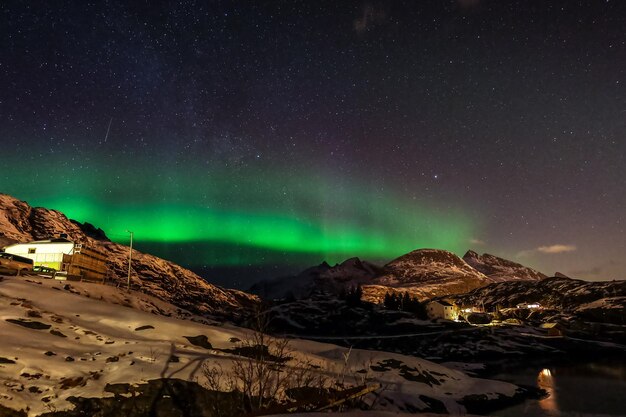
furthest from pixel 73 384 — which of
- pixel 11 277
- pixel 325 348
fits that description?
pixel 325 348

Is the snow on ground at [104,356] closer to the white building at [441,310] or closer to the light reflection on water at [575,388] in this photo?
the light reflection on water at [575,388]

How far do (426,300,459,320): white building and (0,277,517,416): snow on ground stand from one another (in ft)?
364

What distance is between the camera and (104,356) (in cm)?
2573

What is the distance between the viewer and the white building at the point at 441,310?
153 metres

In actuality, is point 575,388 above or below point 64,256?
below

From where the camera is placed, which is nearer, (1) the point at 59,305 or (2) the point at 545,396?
(1) the point at 59,305

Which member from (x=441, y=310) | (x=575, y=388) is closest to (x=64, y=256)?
(x=575, y=388)

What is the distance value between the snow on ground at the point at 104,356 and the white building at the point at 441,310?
11098cm

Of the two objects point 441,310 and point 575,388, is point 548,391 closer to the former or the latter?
point 575,388

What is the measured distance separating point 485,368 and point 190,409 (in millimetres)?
63492

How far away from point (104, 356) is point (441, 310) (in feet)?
478

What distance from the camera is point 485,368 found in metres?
70.9

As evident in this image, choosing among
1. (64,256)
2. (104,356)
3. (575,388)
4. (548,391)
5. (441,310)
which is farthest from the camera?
(441,310)

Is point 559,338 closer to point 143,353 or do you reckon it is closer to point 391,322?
point 391,322
